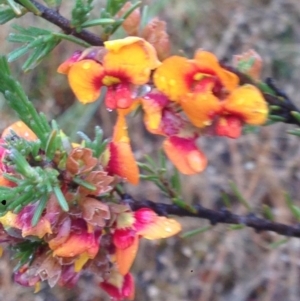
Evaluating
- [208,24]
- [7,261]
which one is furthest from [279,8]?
[7,261]

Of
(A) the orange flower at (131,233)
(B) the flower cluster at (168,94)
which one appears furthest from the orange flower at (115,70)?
(A) the orange flower at (131,233)

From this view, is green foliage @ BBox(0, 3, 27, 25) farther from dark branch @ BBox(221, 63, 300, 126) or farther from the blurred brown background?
the blurred brown background

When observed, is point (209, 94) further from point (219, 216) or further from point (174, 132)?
point (219, 216)

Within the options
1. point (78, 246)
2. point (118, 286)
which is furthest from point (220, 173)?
point (78, 246)

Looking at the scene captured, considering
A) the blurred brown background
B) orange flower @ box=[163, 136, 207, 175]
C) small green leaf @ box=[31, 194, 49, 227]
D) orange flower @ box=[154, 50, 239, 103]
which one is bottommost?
the blurred brown background

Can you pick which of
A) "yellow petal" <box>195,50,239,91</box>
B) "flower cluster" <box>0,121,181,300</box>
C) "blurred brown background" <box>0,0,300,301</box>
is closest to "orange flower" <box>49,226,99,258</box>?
"flower cluster" <box>0,121,181,300</box>

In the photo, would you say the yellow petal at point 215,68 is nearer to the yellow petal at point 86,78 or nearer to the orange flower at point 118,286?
the yellow petal at point 86,78
